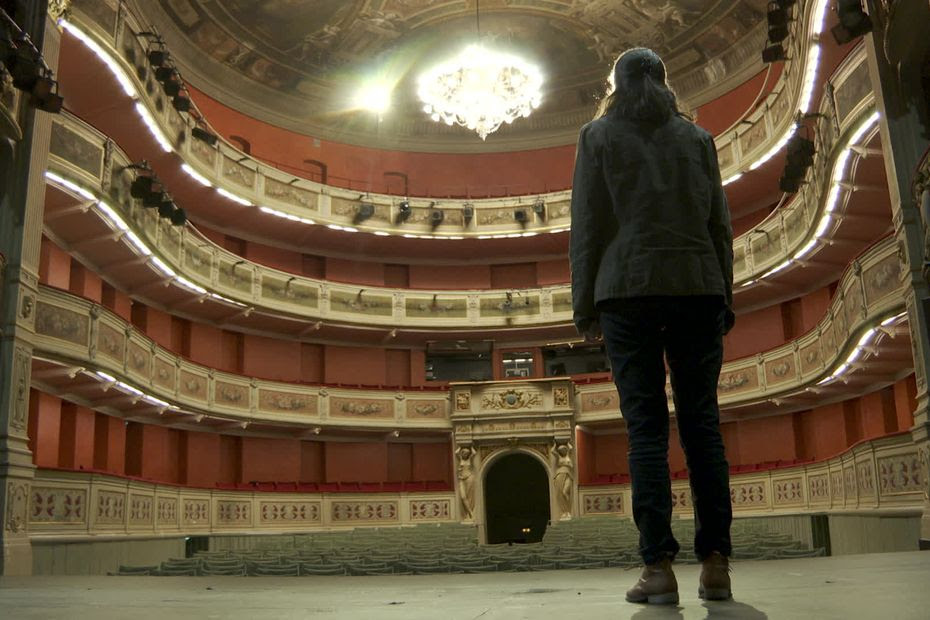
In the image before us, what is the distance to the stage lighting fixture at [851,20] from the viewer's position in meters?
9.02

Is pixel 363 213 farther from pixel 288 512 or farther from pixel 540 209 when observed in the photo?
pixel 288 512

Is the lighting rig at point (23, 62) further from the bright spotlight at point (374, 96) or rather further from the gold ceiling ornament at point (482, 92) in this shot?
the bright spotlight at point (374, 96)

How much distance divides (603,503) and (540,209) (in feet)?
27.6

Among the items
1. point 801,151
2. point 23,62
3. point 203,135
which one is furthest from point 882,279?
point 203,135

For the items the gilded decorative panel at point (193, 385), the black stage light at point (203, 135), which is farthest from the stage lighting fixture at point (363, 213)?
the gilded decorative panel at point (193, 385)

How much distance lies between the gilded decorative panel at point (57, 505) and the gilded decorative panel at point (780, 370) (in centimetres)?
1442

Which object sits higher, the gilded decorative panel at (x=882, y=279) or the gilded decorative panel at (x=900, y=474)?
the gilded decorative panel at (x=882, y=279)

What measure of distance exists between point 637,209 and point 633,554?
246 inches

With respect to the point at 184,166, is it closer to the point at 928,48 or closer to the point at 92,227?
the point at 92,227

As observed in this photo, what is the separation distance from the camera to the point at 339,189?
23.2 m

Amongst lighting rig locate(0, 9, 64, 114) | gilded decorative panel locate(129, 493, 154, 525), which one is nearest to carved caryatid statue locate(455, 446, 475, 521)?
gilded decorative panel locate(129, 493, 154, 525)

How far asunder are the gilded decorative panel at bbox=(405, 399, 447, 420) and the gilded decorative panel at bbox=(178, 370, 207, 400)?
593cm

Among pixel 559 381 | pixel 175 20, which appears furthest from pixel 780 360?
pixel 175 20

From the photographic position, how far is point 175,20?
20000mm
